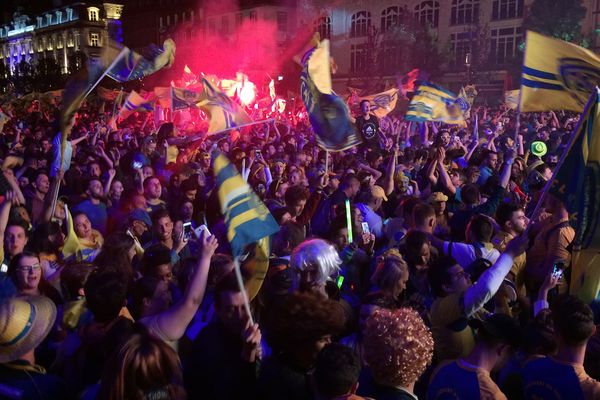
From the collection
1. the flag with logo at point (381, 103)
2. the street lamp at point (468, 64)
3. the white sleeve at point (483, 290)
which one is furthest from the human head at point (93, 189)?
the street lamp at point (468, 64)

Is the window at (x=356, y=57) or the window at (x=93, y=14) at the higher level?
the window at (x=93, y=14)

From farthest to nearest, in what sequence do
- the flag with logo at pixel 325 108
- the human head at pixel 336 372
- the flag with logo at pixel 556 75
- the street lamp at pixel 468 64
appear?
the street lamp at pixel 468 64 < the flag with logo at pixel 325 108 < the flag with logo at pixel 556 75 < the human head at pixel 336 372

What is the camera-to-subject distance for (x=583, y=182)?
4355 millimetres

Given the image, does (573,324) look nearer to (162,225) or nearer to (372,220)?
(372,220)

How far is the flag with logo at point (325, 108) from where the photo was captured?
26.2 feet

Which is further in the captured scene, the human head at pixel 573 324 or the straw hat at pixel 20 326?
the human head at pixel 573 324

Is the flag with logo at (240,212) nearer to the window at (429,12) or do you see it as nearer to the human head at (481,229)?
the human head at (481,229)

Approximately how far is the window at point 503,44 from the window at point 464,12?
2.57 meters

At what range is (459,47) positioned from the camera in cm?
5559

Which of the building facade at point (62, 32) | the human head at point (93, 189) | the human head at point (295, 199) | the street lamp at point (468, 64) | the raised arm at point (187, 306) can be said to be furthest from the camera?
the building facade at point (62, 32)

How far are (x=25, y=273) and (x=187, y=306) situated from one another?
1.59 metres

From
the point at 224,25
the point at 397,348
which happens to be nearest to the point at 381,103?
the point at 397,348

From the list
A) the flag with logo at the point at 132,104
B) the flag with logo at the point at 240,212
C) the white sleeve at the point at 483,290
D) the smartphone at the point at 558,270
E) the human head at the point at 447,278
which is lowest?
the flag with logo at the point at 132,104

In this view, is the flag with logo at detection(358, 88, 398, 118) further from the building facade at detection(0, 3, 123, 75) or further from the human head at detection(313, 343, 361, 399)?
the building facade at detection(0, 3, 123, 75)
